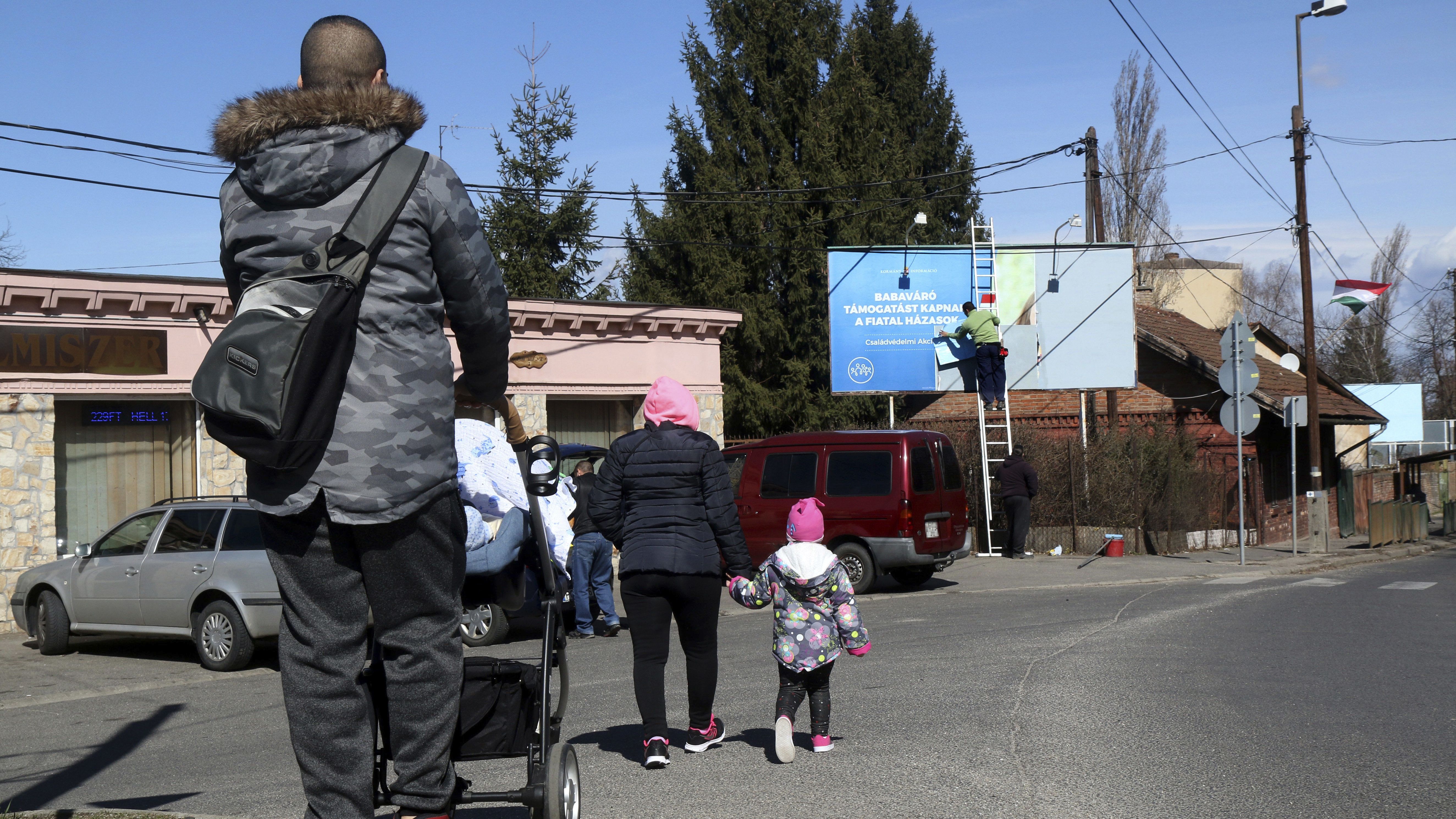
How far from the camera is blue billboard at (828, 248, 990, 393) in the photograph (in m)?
25.1

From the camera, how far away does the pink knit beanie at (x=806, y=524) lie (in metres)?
6.68

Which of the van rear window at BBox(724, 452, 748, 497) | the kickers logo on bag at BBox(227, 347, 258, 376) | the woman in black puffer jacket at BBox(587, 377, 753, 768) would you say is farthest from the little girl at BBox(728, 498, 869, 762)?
the van rear window at BBox(724, 452, 748, 497)

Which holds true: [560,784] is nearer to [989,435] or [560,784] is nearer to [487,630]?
[487,630]

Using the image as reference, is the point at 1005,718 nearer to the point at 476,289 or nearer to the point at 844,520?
the point at 476,289

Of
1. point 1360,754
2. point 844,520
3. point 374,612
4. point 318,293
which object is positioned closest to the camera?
point 318,293

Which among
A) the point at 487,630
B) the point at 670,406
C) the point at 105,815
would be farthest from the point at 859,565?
the point at 105,815

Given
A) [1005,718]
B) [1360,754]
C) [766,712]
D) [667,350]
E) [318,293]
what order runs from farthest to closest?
[667,350], [766,712], [1005,718], [1360,754], [318,293]

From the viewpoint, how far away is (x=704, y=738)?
6.61 metres

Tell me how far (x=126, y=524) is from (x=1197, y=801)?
36.7ft

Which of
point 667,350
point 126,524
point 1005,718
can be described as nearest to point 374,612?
point 1005,718

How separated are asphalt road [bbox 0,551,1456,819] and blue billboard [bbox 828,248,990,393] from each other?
1265 centimetres

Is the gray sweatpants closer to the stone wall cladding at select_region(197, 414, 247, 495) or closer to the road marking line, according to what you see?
the road marking line

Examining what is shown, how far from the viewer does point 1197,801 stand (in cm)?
533

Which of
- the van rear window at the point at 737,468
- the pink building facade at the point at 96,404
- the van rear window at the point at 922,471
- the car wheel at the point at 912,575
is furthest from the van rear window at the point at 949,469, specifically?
the pink building facade at the point at 96,404
